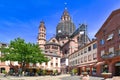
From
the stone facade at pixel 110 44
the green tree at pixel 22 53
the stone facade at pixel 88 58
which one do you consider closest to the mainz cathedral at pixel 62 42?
the stone facade at pixel 88 58

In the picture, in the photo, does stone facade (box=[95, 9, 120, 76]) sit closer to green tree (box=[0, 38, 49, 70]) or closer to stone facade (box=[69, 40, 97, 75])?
stone facade (box=[69, 40, 97, 75])

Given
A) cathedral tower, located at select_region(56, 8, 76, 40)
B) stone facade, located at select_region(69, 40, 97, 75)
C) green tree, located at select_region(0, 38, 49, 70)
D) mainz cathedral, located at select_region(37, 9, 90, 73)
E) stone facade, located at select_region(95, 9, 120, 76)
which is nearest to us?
stone facade, located at select_region(95, 9, 120, 76)

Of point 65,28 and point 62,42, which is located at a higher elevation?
point 65,28

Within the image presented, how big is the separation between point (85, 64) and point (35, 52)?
14970mm

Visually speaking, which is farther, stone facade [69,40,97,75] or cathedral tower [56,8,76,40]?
cathedral tower [56,8,76,40]

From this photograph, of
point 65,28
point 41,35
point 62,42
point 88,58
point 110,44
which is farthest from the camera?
point 65,28

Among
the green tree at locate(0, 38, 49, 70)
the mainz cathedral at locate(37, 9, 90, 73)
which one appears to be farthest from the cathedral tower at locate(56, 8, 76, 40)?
the green tree at locate(0, 38, 49, 70)

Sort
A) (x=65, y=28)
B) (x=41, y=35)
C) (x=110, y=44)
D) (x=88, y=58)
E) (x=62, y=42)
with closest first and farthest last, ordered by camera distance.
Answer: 1. (x=110, y=44)
2. (x=88, y=58)
3. (x=41, y=35)
4. (x=62, y=42)
5. (x=65, y=28)

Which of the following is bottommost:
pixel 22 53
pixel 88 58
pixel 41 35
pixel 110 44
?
pixel 88 58

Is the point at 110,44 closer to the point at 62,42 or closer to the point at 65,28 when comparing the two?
the point at 62,42

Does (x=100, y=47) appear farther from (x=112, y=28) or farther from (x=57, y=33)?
(x=57, y=33)

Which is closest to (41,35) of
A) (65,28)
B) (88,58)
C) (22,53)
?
(65,28)

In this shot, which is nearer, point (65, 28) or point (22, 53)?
point (22, 53)

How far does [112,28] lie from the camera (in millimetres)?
42969
